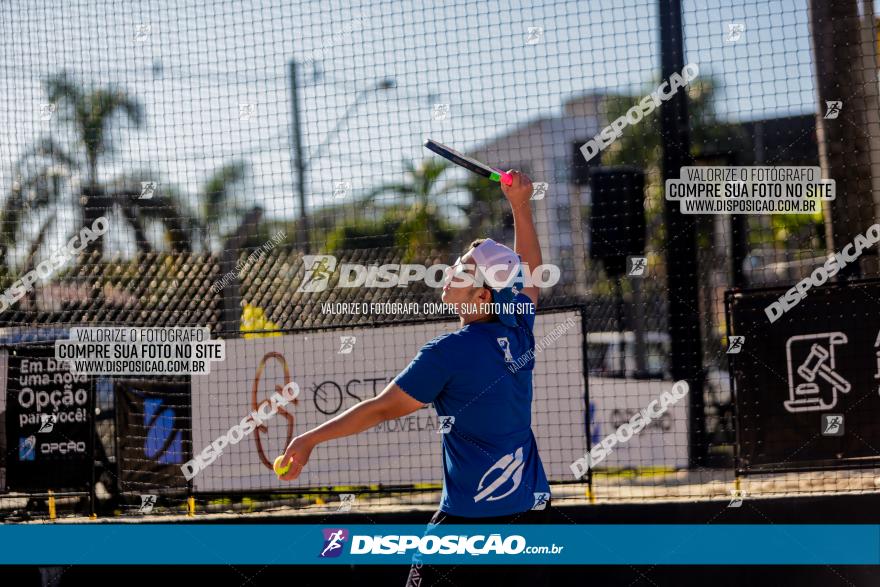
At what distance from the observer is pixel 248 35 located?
6969 mm

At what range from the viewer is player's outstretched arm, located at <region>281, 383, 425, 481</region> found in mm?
3352

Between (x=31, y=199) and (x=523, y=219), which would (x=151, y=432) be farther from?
(x=523, y=219)

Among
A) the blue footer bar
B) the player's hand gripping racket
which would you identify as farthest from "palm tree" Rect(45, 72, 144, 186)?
the player's hand gripping racket

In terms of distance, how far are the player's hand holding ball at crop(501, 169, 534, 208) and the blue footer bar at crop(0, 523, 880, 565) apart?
163 cm

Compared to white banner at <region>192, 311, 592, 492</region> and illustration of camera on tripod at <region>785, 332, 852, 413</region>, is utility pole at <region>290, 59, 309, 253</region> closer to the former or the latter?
white banner at <region>192, 311, 592, 492</region>

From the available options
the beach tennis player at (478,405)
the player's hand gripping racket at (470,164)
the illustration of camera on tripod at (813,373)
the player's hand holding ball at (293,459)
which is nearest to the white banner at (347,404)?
the illustration of camera on tripod at (813,373)

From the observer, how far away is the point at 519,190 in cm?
439

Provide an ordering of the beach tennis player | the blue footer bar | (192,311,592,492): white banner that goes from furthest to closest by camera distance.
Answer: (192,311,592,492): white banner
the blue footer bar
the beach tennis player

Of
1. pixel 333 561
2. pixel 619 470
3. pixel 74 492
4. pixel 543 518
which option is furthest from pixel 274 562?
pixel 543 518

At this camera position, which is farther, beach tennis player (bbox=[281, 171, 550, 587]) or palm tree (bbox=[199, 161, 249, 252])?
palm tree (bbox=[199, 161, 249, 252])

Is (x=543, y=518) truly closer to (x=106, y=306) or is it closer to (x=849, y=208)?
(x=849, y=208)

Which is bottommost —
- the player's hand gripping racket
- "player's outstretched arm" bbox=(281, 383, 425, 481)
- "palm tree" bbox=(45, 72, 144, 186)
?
"player's outstretched arm" bbox=(281, 383, 425, 481)

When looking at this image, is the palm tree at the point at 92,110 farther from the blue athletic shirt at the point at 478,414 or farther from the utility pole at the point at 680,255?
the blue athletic shirt at the point at 478,414

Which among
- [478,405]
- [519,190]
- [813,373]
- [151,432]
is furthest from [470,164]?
[151,432]
